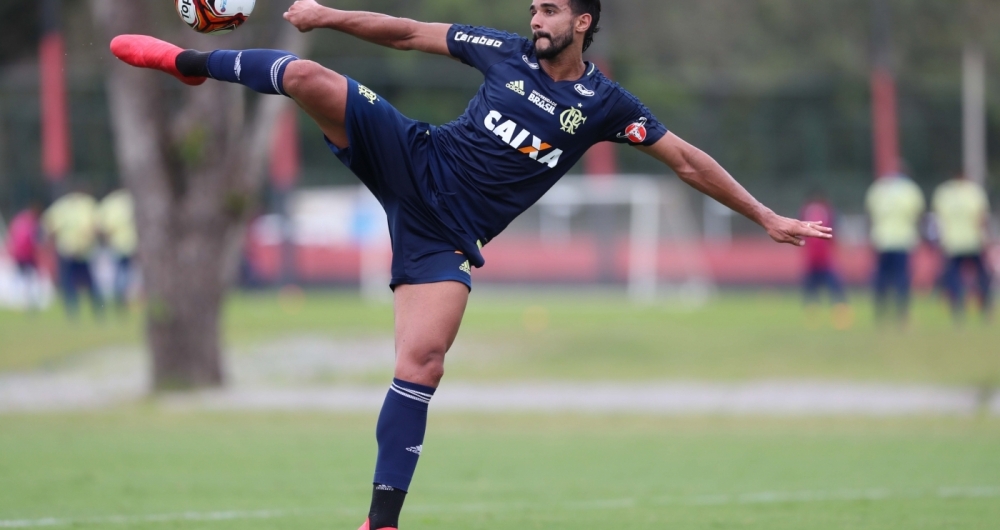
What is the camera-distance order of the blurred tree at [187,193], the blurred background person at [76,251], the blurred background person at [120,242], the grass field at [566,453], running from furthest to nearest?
1. the blurred background person at [120,242]
2. the blurred background person at [76,251]
3. the blurred tree at [187,193]
4. the grass field at [566,453]

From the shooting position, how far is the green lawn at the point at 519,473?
22.6 ft

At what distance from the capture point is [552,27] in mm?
5781

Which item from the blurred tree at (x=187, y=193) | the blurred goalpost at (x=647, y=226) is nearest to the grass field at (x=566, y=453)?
the blurred tree at (x=187, y=193)

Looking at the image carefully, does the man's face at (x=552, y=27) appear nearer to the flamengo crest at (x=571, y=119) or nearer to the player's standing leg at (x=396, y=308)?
the flamengo crest at (x=571, y=119)

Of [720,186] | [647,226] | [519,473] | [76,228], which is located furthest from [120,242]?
[720,186]

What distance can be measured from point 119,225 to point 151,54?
18.4 meters

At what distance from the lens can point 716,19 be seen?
42938mm

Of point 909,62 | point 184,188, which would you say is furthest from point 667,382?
point 909,62

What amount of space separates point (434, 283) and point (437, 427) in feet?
23.3

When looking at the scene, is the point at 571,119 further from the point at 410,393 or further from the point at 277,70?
the point at 410,393

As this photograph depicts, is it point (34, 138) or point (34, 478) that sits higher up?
point (34, 138)

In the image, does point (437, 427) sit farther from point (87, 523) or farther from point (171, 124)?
point (87, 523)

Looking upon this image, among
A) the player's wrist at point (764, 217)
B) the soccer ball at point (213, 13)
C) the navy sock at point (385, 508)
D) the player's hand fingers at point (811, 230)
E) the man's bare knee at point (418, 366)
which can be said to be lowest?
the navy sock at point (385, 508)

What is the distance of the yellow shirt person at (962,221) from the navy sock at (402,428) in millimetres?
15740
